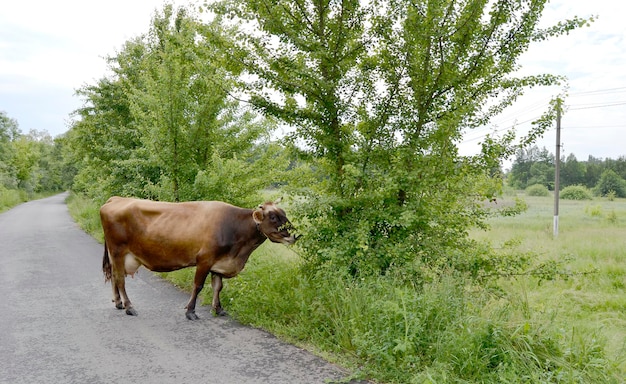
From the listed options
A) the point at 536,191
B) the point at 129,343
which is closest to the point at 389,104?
the point at 129,343

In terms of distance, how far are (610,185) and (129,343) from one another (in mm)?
82608

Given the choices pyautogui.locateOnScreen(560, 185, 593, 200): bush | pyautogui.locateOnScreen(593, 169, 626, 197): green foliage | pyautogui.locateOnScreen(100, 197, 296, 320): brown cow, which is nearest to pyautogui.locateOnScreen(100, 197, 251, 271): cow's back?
pyautogui.locateOnScreen(100, 197, 296, 320): brown cow

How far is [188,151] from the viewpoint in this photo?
29.0ft

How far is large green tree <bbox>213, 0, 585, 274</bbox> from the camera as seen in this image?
5.07 m

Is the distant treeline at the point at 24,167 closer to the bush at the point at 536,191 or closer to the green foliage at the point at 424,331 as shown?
the green foliage at the point at 424,331

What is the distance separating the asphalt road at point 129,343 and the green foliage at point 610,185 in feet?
262

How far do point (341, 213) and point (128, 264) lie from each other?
2.94m

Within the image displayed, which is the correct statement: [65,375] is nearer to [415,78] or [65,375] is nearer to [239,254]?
[239,254]

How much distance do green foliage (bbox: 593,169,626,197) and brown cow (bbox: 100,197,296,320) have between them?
260ft

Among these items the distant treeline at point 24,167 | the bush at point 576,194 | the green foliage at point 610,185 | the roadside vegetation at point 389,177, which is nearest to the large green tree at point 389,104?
the roadside vegetation at point 389,177

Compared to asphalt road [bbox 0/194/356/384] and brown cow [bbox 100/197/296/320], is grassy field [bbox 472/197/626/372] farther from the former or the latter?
brown cow [bbox 100/197/296/320]

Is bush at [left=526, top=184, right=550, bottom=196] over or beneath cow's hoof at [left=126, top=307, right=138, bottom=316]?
over

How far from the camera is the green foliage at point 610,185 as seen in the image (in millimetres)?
70125

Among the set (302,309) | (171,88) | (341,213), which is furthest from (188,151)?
(302,309)
